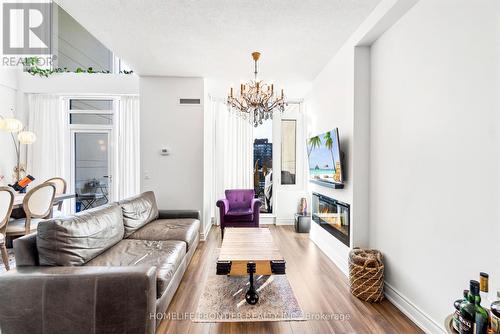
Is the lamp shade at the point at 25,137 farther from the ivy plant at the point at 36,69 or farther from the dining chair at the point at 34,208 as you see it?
the dining chair at the point at 34,208

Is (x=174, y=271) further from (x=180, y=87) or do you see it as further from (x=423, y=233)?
(x=180, y=87)

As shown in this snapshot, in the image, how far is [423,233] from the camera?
2.11 metres

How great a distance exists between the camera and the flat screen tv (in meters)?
3.16

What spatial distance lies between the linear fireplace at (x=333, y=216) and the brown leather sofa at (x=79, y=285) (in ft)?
6.96

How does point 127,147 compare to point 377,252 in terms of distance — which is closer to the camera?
point 377,252

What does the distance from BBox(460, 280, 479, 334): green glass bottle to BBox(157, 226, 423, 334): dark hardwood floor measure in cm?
107

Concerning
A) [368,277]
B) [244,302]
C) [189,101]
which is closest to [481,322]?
[368,277]

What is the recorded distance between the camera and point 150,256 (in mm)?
2496

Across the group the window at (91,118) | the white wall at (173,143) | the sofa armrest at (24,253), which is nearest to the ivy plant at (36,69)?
the window at (91,118)

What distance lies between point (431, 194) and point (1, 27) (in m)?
7.57

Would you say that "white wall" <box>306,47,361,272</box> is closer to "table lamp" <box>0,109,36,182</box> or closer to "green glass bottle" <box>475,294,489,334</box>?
"green glass bottle" <box>475,294,489,334</box>

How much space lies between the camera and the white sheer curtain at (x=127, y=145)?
5.53m

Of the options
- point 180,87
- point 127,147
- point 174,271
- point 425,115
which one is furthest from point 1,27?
point 425,115

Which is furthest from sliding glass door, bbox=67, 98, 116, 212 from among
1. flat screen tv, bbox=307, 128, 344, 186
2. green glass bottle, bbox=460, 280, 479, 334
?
Result: green glass bottle, bbox=460, 280, 479, 334
